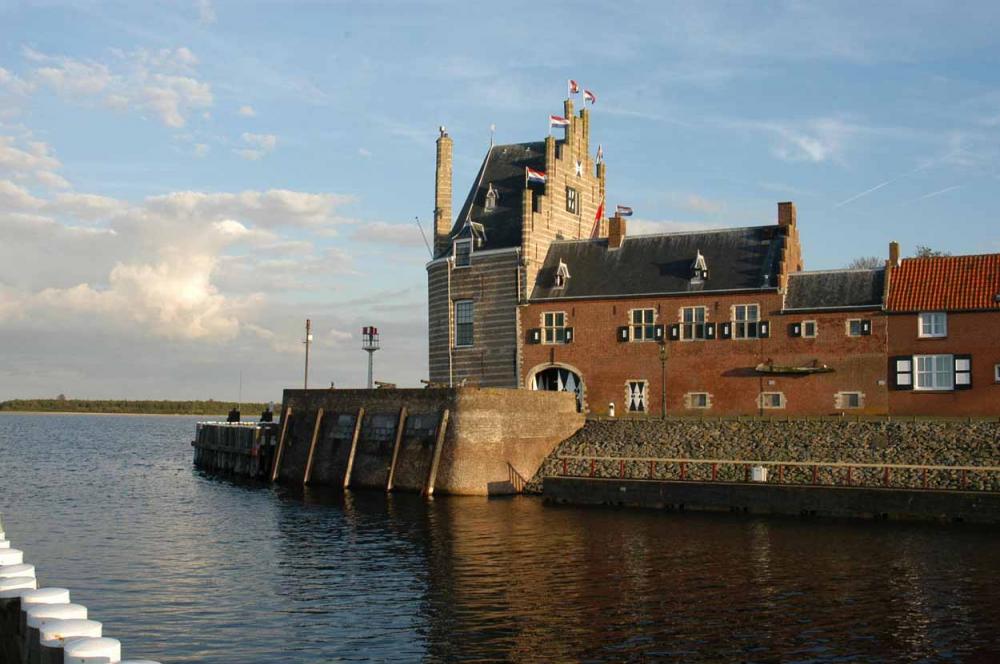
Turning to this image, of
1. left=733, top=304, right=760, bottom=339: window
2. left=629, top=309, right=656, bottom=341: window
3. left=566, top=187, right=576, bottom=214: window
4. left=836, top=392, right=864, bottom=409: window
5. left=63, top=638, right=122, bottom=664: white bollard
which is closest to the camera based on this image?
left=63, top=638, right=122, bottom=664: white bollard

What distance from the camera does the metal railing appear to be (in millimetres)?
38188

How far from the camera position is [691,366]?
174 feet

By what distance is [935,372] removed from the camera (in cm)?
4775

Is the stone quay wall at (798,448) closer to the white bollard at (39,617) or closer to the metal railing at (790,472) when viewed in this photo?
the metal railing at (790,472)

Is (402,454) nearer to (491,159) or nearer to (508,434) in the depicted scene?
(508,434)

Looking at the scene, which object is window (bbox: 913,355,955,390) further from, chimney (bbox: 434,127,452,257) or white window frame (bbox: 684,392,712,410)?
chimney (bbox: 434,127,452,257)

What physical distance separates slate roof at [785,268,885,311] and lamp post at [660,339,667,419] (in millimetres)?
6540

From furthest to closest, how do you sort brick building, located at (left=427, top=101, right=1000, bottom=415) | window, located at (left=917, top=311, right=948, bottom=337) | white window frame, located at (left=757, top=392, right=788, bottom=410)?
white window frame, located at (left=757, top=392, right=788, bottom=410)
brick building, located at (left=427, top=101, right=1000, bottom=415)
window, located at (left=917, top=311, right=948, bottom=337)

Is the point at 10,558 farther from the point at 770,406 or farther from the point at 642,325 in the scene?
the point at 642,325

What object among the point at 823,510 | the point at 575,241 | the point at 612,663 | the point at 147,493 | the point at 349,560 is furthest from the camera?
the point at 575,241

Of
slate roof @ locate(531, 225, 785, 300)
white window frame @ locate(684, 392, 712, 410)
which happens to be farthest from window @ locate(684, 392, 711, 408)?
slate roof @ locate(531, 225, 785, 300)

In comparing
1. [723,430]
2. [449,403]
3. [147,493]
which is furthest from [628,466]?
[147,493]

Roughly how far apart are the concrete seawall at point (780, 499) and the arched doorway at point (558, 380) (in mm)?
12120

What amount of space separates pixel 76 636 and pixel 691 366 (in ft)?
142
